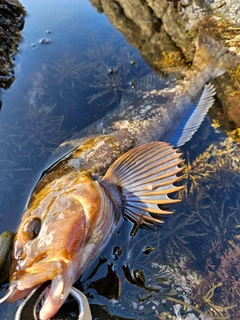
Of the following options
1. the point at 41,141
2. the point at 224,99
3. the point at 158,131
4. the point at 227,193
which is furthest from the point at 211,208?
the point at 41,141

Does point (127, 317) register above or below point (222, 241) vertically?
above

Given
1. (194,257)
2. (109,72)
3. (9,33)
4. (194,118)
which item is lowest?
(194,257)

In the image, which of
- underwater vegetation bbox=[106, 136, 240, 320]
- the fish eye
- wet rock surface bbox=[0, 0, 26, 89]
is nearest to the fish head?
the fish eye

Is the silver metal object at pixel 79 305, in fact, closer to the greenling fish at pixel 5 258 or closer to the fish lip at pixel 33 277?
the fish lip at pixel 33 277

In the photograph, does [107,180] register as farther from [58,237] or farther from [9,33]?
[9,33]

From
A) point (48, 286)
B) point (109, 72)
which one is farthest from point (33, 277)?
point (109, 72)

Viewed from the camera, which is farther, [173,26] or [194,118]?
[173,26]

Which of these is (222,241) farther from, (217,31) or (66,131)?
(217,31)
